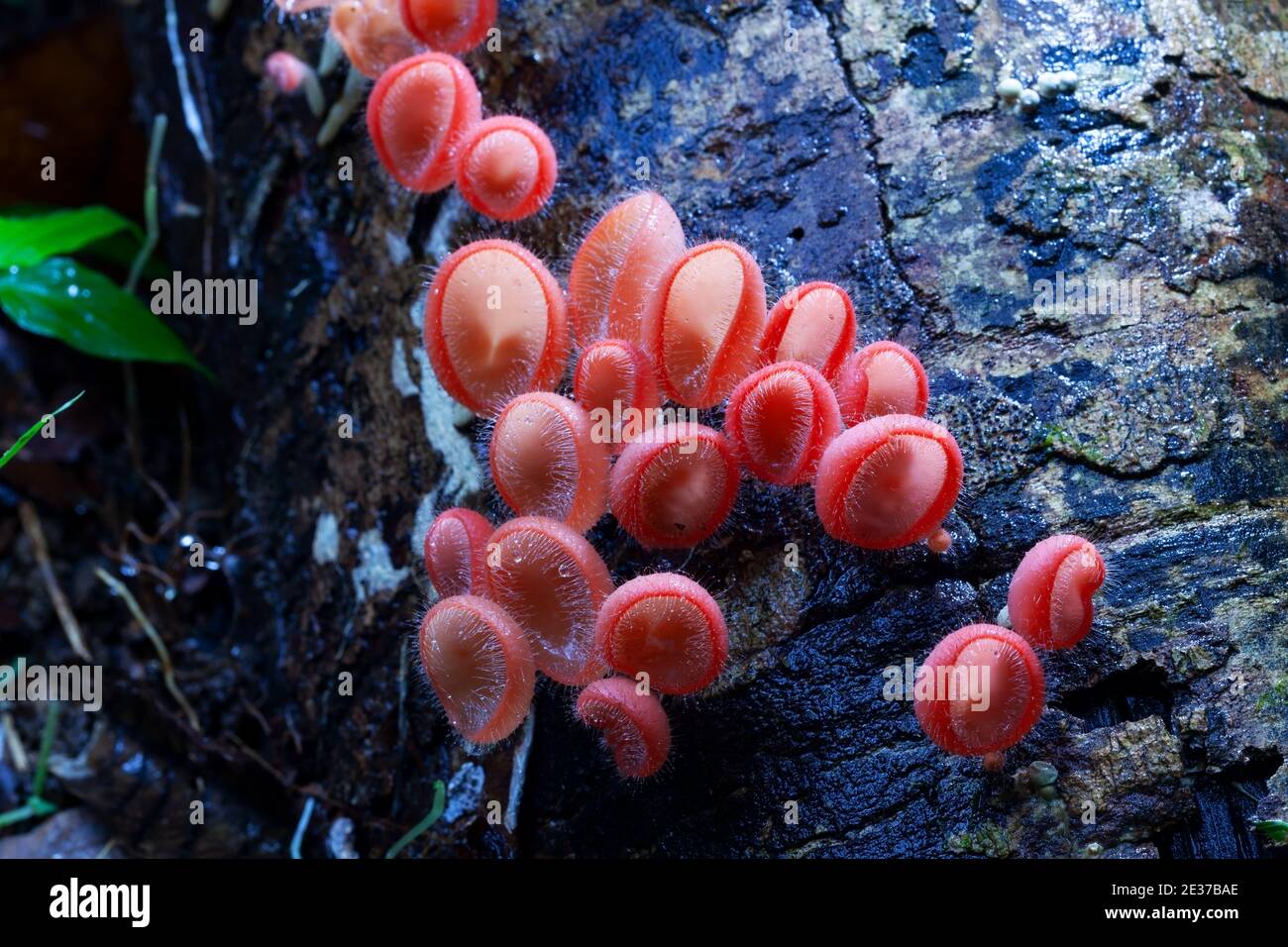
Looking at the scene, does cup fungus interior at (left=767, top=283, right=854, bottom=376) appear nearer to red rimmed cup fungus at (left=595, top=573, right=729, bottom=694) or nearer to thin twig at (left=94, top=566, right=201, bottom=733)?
red rimmed cup fungus at (left=595, top=573, right=729, bottom=694)

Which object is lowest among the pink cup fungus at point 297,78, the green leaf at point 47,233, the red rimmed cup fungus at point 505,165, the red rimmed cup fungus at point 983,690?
the red rimmed cup fungus at point 983,690

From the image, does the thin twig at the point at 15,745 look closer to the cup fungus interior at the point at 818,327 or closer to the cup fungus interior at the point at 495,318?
the cup fungus interior at the point at 495,318

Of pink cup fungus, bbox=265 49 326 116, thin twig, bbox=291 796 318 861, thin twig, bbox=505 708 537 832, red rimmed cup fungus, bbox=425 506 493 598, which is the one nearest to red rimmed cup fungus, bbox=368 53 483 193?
pink cup fungus, bbox=265 49 326 116

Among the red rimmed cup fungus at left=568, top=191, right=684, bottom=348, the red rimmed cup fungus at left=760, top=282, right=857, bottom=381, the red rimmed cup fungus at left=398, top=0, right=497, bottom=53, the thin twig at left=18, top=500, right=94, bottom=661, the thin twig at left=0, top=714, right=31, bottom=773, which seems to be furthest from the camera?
the thin twig at left=18, top=500, right=94, bottom=661

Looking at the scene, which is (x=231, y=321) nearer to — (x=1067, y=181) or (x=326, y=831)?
(x=326, y=831)

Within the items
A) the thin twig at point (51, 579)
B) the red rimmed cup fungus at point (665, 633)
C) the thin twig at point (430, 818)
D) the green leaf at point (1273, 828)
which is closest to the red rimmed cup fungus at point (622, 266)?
the red rimmed cup fungus at point (665, 633)

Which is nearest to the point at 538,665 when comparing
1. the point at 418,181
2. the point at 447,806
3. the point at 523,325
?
the point at 447,806
